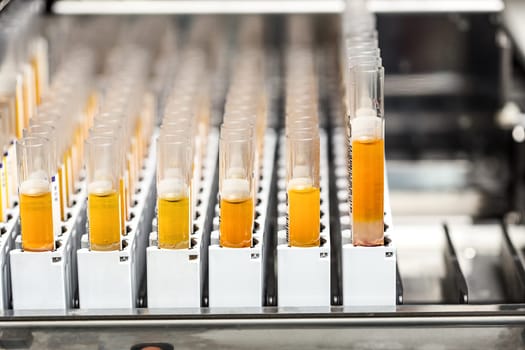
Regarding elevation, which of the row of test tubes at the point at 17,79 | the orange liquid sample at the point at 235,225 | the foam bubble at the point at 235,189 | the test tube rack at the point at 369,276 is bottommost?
the test tube rack at the point at 369,276

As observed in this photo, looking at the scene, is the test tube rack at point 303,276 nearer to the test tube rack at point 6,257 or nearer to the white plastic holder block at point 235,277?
the white plastic holder block at point 235,277

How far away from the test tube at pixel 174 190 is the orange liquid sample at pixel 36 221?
17 cm

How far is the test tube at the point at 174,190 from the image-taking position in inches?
70.7

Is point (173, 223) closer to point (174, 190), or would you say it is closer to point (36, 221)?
point (174, 190)

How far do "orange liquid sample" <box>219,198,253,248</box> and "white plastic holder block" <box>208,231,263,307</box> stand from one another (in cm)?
2

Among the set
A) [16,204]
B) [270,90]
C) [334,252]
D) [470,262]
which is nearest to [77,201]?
[16,204]

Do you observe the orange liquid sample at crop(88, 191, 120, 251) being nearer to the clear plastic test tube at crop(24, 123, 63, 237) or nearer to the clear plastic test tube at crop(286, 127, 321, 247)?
the clear plastic test tube at crop(24, 123, 63, 237)

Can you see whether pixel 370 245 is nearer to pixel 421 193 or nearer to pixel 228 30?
pixel 421 193

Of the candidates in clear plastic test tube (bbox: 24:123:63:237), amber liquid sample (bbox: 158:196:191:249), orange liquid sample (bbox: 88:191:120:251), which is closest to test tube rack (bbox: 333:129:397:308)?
amber liquid sample (bbox: 158:196:191:249)

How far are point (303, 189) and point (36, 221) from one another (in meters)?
0.41

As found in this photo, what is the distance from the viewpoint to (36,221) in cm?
179

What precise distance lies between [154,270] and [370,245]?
33cm

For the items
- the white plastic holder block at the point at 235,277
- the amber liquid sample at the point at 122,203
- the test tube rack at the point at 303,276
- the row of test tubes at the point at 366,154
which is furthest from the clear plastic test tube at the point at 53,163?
the row of test tubes at the point at 366,154

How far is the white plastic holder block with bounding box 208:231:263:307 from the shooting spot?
179 cm
